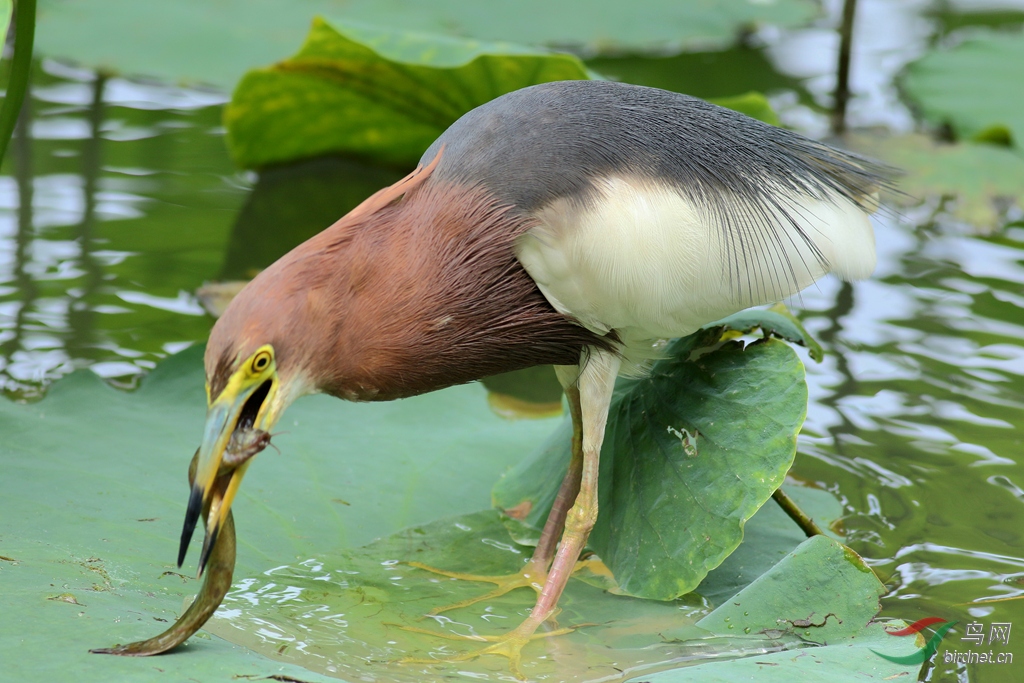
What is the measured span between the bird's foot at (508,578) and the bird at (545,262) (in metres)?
0.02

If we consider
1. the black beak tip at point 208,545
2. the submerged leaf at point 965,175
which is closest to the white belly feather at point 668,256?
the black beak tip at point 208,545

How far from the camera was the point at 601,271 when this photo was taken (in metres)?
1.99

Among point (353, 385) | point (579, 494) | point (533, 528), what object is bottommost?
point (533, 528)

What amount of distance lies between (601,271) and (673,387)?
46cm

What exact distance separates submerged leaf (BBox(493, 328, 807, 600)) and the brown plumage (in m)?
0.39

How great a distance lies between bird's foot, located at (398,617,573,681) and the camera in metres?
1.91

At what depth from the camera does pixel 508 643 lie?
2014mm

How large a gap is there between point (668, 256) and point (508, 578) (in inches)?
29.7

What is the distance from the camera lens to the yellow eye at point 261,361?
1687 mm

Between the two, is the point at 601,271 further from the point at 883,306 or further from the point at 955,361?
the point at 883,306

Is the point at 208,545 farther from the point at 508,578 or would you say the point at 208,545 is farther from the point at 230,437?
the point at 508,578

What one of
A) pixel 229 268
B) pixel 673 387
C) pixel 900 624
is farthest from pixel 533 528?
pixel 229 268

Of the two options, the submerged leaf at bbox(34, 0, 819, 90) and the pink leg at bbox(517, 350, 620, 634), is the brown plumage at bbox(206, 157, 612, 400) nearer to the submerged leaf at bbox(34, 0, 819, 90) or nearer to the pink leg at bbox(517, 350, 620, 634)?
the pink leg at bbox(517, 350, 620, 634)

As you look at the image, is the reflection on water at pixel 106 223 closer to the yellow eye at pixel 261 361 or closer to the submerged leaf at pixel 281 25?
the submerged leaf at pixel 281 25
